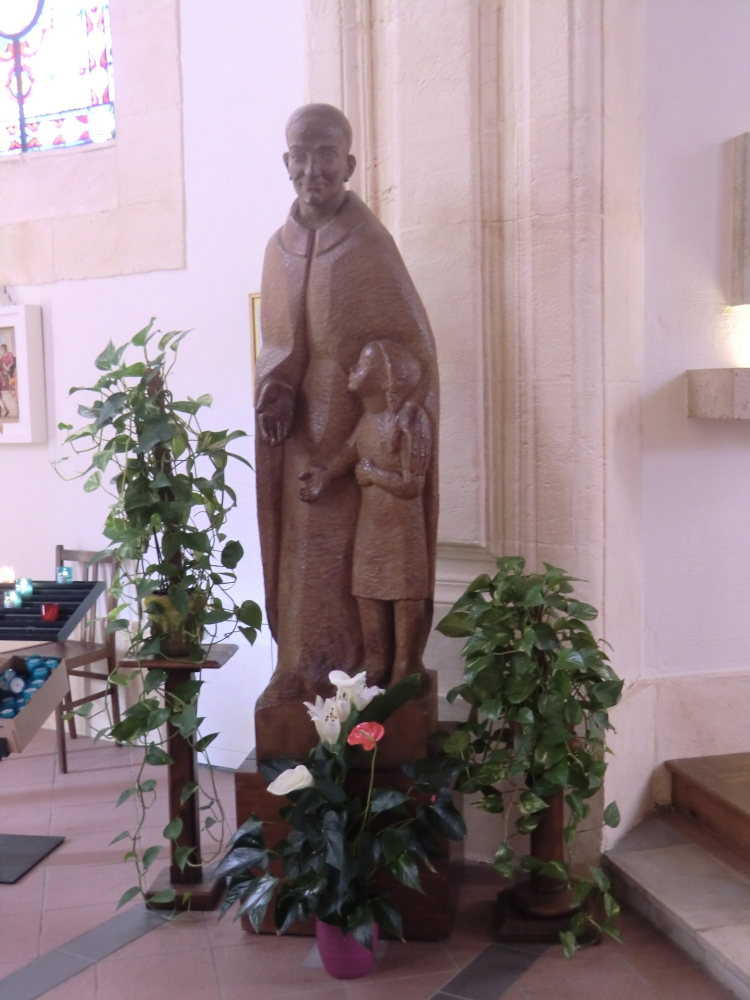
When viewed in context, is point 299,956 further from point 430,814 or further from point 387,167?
point 387,167

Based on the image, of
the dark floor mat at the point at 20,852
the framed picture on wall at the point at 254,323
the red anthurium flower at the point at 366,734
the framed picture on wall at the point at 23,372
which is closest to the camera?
the red anthurium flower at the point at 366,734

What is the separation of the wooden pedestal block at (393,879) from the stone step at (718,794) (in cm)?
82

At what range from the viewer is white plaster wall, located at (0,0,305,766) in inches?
151

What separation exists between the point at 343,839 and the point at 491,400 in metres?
1.36

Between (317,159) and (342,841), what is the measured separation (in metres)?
1.65

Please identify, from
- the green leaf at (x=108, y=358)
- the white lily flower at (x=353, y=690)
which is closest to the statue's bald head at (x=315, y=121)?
the green leaf at (x=108, y=358)

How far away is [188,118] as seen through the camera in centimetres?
406

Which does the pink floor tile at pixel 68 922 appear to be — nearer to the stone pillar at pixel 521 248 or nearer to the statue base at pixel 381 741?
the statue base at pixel 381 741

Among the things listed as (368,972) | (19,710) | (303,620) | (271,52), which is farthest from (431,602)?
(271,52)

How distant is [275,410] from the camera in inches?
102

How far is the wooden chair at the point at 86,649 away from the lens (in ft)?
13.4

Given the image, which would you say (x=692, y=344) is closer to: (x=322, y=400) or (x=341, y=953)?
(x=322, y=400)

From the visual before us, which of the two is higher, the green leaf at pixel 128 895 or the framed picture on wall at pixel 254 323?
the framed picture on wall at pixel 254 323

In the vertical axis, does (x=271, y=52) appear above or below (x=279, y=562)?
above
